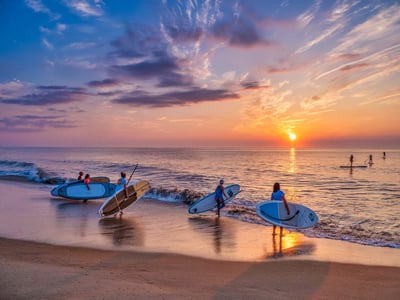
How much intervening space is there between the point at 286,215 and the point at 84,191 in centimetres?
1166

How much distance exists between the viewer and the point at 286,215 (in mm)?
10844

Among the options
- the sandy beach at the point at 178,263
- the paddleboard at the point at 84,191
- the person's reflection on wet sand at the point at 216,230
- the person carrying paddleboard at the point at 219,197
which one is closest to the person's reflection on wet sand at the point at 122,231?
the sandy beach at the point at 178,263

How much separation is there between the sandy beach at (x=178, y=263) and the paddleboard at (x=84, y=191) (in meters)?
5.23

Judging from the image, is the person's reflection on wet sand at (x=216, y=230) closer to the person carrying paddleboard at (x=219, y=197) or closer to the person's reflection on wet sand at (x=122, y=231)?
the person carrying paddleboard at (x=219, y=197)

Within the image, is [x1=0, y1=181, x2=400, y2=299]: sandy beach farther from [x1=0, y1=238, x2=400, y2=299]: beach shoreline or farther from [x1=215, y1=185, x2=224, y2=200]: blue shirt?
[x1=215, y1=185, x2=224, y2=200]: blue shirt

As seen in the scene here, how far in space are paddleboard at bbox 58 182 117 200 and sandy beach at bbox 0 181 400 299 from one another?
5233mm

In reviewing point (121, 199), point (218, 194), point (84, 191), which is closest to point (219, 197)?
point (218, 194)

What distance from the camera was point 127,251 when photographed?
802cm

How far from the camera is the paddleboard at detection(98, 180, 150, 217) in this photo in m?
12.8

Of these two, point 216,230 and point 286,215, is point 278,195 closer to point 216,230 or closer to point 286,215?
point 286,215

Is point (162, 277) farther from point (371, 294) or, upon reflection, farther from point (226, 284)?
point (371, 294)

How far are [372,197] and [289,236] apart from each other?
12.0 metres

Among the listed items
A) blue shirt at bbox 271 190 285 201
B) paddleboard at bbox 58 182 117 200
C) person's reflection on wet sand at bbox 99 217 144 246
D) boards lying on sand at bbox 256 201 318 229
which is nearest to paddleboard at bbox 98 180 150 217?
person's reflection on wet sand at bbox 99 217 144 246

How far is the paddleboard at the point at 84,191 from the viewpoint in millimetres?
17266
